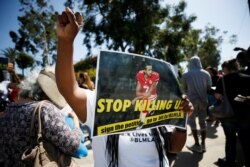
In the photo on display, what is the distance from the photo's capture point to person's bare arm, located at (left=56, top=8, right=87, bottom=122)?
Answer: 1406mm

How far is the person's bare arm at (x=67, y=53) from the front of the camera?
141 centimetres

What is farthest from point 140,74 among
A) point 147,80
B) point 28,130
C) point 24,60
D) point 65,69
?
point 24,60

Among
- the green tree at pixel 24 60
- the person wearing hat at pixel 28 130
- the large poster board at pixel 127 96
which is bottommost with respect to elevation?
the person wearing hat at pixel 28 130

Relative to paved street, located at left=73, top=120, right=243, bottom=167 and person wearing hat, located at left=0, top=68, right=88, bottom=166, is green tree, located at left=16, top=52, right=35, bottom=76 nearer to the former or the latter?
paved street, located at left=73, top=120, right=243, bottom=167

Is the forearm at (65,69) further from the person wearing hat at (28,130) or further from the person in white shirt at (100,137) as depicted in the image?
the person wearing hat at (28,130)

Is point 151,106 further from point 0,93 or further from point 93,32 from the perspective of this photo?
point 93,32

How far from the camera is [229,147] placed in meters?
4.53

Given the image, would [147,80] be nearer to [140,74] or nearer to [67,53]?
[140,74]

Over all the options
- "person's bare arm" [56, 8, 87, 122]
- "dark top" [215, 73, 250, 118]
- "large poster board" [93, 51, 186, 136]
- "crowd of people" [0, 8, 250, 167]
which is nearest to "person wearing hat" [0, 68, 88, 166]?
"crowd of people" [0, 8, 250, 167]

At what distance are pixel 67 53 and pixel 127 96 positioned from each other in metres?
0.37

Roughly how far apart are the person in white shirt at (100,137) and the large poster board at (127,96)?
81 mm

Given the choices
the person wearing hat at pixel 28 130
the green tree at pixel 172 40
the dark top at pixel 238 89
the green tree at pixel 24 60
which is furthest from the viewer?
the green tree at pixel 24 60

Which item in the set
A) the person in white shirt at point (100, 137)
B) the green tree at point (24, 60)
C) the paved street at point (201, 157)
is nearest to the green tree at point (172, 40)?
the paved street at point (201, 157)

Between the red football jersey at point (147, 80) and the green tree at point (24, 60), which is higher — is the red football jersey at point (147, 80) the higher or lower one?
the lower one
